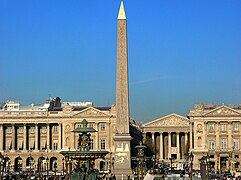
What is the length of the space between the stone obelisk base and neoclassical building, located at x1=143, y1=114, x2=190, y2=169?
58.2 metres

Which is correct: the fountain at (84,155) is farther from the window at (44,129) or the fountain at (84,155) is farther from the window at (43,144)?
the window at (44,129)

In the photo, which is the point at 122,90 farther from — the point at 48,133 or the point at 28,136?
the point at 28,136

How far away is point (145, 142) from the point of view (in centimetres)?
11781

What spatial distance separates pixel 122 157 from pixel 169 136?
62801 millimetres

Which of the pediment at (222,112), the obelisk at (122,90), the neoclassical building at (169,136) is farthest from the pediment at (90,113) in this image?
the obelisk at (122,90)

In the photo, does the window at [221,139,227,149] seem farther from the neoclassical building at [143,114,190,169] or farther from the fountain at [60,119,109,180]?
the fountain at [60,119,109,180]

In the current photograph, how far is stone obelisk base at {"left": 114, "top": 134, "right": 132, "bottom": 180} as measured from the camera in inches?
2050

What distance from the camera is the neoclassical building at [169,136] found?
11406cm

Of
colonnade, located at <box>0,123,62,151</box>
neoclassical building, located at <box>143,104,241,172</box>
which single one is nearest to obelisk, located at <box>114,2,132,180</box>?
neoclassical building, located at <box>143,104,241,172</box>

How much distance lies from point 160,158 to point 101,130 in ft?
62.6

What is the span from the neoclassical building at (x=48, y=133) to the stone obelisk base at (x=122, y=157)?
4563 cm

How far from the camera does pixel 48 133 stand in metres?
103

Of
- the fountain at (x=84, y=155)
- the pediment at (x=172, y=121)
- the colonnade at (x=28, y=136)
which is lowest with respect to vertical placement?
the fountain at (x=84, y=155)

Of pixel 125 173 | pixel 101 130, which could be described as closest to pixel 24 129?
pixel 101 130
